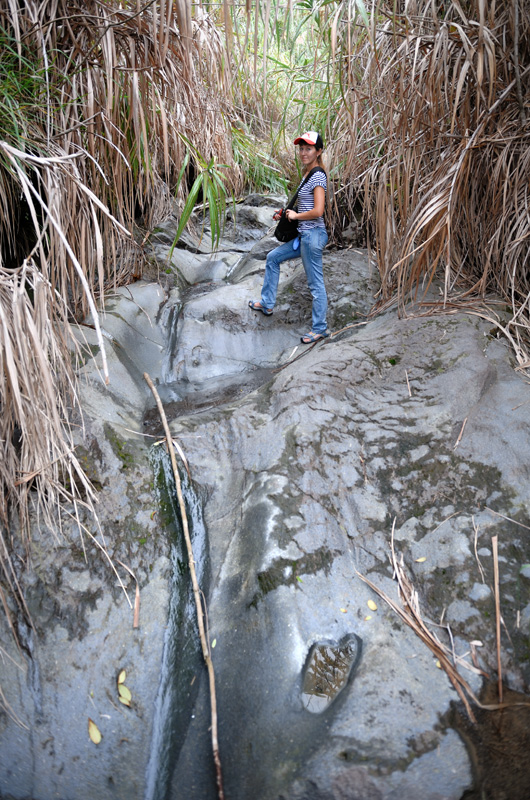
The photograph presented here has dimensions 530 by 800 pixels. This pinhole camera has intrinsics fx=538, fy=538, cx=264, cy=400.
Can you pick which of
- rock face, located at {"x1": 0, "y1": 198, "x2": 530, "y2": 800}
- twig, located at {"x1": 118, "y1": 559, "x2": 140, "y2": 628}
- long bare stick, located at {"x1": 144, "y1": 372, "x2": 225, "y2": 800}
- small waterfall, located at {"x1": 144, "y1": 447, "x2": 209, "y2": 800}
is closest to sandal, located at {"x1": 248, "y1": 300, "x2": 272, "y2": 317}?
rock face, located at {"x1": 0, "y1": 198, "x2": 530, "y2": 800}

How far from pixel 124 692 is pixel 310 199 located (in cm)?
297

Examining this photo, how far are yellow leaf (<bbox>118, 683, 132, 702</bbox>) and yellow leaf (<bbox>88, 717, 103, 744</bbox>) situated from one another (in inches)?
4.0

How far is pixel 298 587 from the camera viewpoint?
5.73 ft

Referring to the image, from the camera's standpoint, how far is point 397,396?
7.66 feet

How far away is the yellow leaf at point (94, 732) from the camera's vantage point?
61.0 inches

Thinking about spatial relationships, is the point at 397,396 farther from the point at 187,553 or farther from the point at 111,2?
the point at 111,2

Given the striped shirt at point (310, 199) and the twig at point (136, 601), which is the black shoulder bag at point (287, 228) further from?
the twig at point (136, 601)

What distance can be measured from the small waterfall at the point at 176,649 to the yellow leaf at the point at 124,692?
9 cm

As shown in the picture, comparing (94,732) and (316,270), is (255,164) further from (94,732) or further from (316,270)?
(94,732)

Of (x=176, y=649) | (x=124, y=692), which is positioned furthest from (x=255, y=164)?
(x=124, y=692)

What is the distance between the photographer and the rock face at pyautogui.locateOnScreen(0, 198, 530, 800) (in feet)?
4.87

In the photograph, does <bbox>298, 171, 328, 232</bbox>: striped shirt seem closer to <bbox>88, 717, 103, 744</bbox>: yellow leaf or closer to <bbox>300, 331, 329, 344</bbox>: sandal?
<bbox>300, 331, 329, 344</bbox>: sandal

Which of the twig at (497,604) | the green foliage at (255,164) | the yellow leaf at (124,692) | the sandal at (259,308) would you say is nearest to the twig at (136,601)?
the yellow leaf at (124,692)

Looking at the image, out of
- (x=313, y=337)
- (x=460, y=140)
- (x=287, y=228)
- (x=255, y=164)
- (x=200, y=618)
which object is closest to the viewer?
(x=200, y=618)
